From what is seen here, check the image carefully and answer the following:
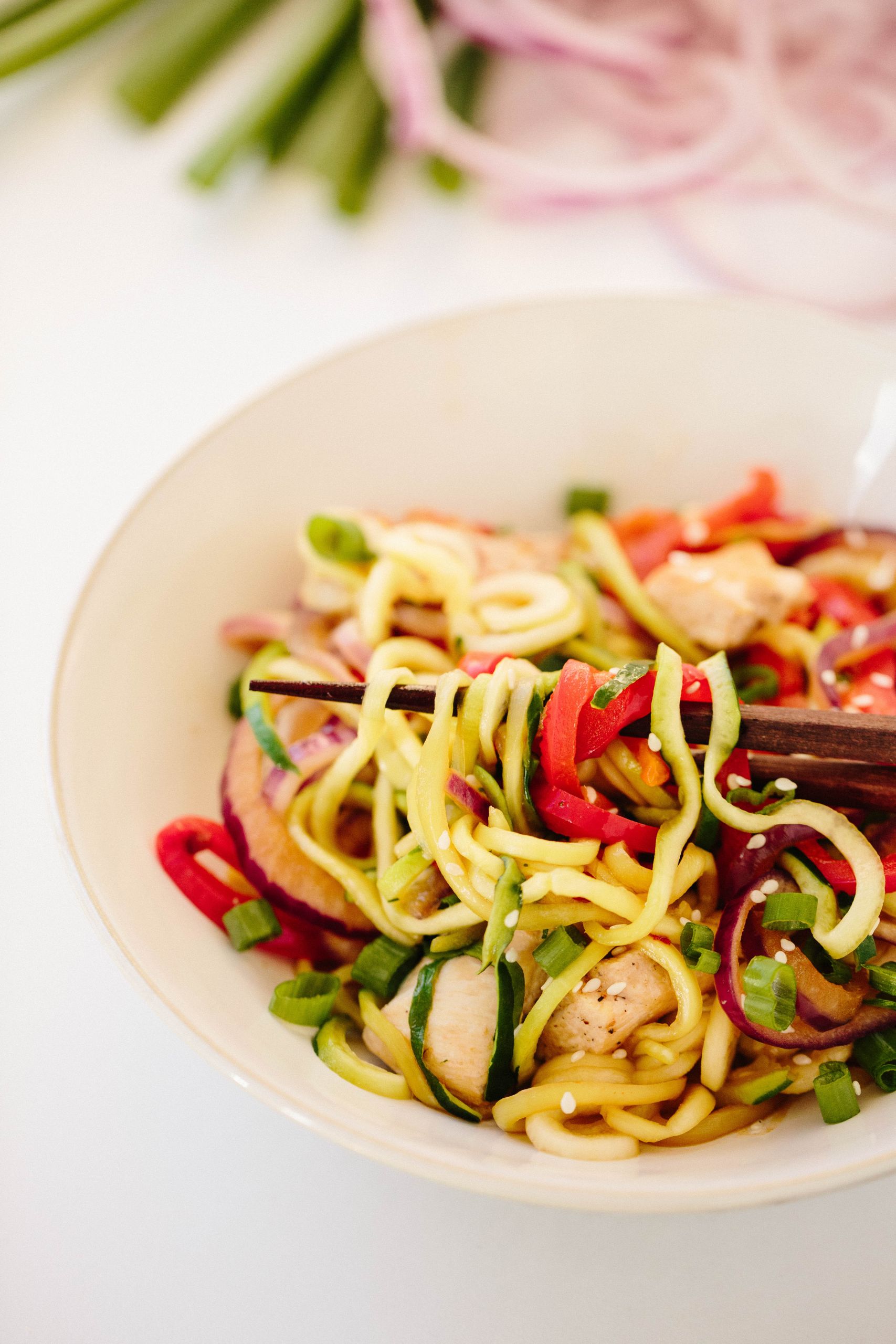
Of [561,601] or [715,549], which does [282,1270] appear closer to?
[561,601]

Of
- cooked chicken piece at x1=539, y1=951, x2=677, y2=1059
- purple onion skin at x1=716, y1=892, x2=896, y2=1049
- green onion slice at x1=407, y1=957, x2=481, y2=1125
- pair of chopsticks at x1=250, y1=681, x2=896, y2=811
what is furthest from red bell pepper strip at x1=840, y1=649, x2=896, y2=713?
green onion slice at x1=407, y1=957, x2=481, y2=1125

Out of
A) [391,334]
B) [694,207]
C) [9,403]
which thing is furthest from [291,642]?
[694,207]

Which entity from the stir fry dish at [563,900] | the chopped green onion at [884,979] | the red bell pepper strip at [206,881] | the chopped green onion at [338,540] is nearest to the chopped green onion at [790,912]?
the stir fry dish at [563,900]

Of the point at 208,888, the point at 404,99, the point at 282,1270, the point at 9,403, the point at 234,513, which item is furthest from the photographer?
the point at 404,99

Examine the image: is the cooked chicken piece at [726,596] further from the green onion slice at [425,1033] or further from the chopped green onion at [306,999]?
the chopped green onion at [306,999]

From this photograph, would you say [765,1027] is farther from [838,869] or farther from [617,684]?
[617,684]
